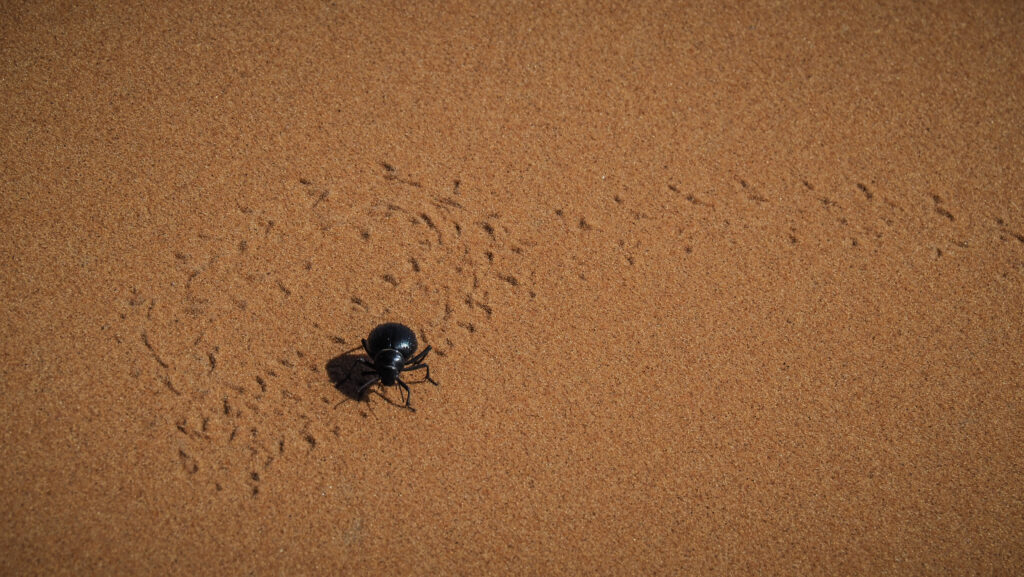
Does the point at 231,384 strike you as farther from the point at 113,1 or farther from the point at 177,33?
the point at 113,1

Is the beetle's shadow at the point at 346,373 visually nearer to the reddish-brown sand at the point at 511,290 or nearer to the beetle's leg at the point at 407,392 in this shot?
the reddish-brown sand at the point at 511,290

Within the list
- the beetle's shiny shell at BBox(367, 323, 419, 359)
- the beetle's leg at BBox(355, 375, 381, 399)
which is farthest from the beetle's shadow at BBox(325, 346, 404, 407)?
the beetle's shiny shell at BBox(367, 323, 419, 359)

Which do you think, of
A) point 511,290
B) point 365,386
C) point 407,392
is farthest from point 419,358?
point 511,290

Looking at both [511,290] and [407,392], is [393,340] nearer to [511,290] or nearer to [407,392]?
[407,392]

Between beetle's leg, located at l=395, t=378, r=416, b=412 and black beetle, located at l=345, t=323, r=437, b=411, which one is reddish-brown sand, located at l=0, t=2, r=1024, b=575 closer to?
beetle's leg, located at l=395, t=378, r=416, b=412

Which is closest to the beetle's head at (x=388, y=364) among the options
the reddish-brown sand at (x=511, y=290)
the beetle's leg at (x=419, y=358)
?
the beetle's leg at (x=419, y=358)

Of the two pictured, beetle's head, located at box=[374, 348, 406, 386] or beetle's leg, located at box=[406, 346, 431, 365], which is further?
beetle's leg, located at box=[406, 346, 431, 365]

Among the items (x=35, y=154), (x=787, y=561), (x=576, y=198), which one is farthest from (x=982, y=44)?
(x=35, y=154)
